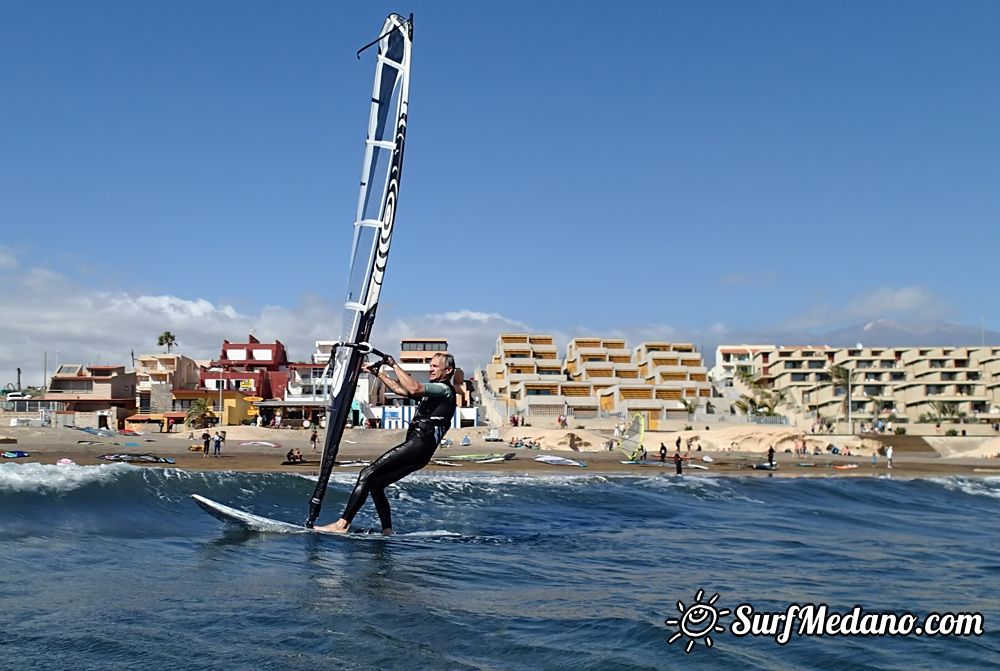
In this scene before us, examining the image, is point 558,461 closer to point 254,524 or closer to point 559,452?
point 559,452

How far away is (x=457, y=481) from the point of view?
2575 centimetres

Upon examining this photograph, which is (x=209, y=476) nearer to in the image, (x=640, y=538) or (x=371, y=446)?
(x=640, y=538)

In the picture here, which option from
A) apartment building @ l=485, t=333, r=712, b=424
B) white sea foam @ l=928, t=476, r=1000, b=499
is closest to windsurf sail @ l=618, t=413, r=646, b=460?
white sea foam @ l=928, t=476, r=1000, b=499

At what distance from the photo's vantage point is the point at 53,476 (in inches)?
734

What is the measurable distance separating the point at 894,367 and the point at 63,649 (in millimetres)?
99644

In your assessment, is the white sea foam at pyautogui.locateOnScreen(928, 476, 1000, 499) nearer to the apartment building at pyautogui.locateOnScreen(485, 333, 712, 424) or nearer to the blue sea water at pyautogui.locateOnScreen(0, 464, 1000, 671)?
the blue sea water at pyautogui.locateOnScreen(0, 464, 1000, 671)

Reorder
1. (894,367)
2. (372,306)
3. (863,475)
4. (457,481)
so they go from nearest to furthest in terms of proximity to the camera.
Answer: (372,306) → (457,481) → (863,475) → (894,367)

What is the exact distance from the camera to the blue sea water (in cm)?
700

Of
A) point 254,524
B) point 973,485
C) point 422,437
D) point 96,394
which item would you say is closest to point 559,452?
point 973,485

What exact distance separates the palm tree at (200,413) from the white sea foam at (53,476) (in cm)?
4104

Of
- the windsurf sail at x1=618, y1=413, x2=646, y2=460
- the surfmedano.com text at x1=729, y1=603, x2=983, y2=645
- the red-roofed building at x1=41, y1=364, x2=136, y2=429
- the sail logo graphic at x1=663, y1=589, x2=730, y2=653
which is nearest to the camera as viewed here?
the sail logo graphic at x1=663, y1=589, x2=730, y2=653

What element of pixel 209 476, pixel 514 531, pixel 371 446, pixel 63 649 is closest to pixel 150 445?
pixel 371 446

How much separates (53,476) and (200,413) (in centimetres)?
4313

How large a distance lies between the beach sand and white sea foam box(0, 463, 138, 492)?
9.83m
